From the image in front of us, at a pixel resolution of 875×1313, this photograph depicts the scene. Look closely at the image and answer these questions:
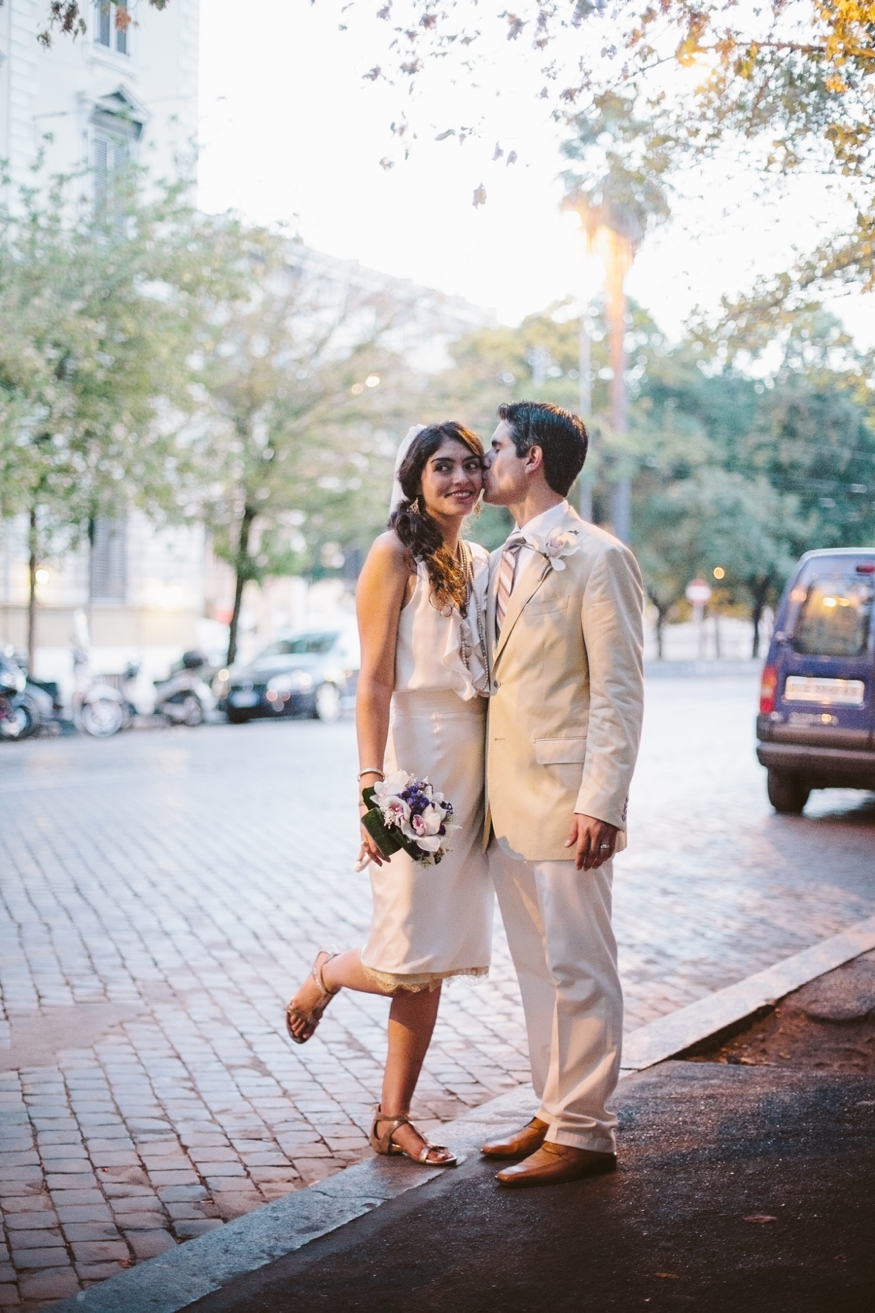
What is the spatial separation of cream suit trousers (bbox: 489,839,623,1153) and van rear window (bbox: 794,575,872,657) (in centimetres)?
853

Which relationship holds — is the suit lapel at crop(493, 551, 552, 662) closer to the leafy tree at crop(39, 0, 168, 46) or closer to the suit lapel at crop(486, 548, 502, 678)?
the suit lapel at crop(486, 548, 502, 678)

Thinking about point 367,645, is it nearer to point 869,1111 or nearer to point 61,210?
point 869,1111

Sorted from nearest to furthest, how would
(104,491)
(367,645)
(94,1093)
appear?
1. (367,645)
2. (94,1093)
3. (104,491)

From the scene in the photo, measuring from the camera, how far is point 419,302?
2986 cm

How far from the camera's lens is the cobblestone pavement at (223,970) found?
4.13 meters

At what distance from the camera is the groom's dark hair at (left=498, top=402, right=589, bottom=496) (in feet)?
13.4

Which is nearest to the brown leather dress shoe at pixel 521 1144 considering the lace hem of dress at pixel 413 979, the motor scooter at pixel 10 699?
the lace hem of dress at pixel 413 979

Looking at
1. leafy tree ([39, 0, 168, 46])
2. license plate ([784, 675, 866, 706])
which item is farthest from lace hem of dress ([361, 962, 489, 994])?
license plate ([784, 675, 866, 706])

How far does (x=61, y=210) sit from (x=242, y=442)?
676 cm

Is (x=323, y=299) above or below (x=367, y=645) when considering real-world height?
above

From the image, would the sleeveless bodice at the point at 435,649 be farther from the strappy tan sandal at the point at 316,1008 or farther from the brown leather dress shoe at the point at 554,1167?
the brown leather dress shoe at the point at 554,1167

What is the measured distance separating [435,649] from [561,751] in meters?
0.45

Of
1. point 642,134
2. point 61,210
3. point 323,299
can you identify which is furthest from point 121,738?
point 642,134

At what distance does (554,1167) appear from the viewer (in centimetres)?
395
